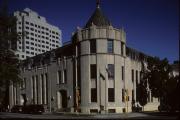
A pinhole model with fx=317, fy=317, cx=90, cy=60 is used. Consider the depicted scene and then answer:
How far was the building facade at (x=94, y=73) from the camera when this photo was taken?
1876 inches

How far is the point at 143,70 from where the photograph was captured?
62312 mm

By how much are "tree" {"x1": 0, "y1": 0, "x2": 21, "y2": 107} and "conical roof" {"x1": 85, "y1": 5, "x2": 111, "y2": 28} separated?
2821cm

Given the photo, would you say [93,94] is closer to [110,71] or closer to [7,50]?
[110,71]

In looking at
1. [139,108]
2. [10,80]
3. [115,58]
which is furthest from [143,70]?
[10,80]

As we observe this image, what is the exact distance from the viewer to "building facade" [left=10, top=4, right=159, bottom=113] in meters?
47.7

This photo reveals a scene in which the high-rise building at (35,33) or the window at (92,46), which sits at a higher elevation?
the high-rise building at (35,33)

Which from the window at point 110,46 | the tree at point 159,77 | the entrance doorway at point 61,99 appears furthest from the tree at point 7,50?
the tree at point 159,77

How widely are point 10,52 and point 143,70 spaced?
138ft

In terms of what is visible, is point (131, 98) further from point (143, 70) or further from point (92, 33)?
point (92, 33)

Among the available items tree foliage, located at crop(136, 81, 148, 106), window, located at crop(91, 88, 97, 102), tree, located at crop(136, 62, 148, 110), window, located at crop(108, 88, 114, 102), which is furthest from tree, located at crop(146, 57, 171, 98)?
window, located at crop(91, 88, 97, 102)

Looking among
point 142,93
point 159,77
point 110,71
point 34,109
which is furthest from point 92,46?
point 142,93

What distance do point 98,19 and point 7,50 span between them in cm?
3084

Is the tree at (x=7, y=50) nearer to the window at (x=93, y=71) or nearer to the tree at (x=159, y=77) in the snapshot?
the window at (x=93, y=71)

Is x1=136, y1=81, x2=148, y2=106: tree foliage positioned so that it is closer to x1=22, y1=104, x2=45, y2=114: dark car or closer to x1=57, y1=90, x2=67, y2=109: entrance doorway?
x1=57, y1=90, x2=67, y2=109: entrance doorway
